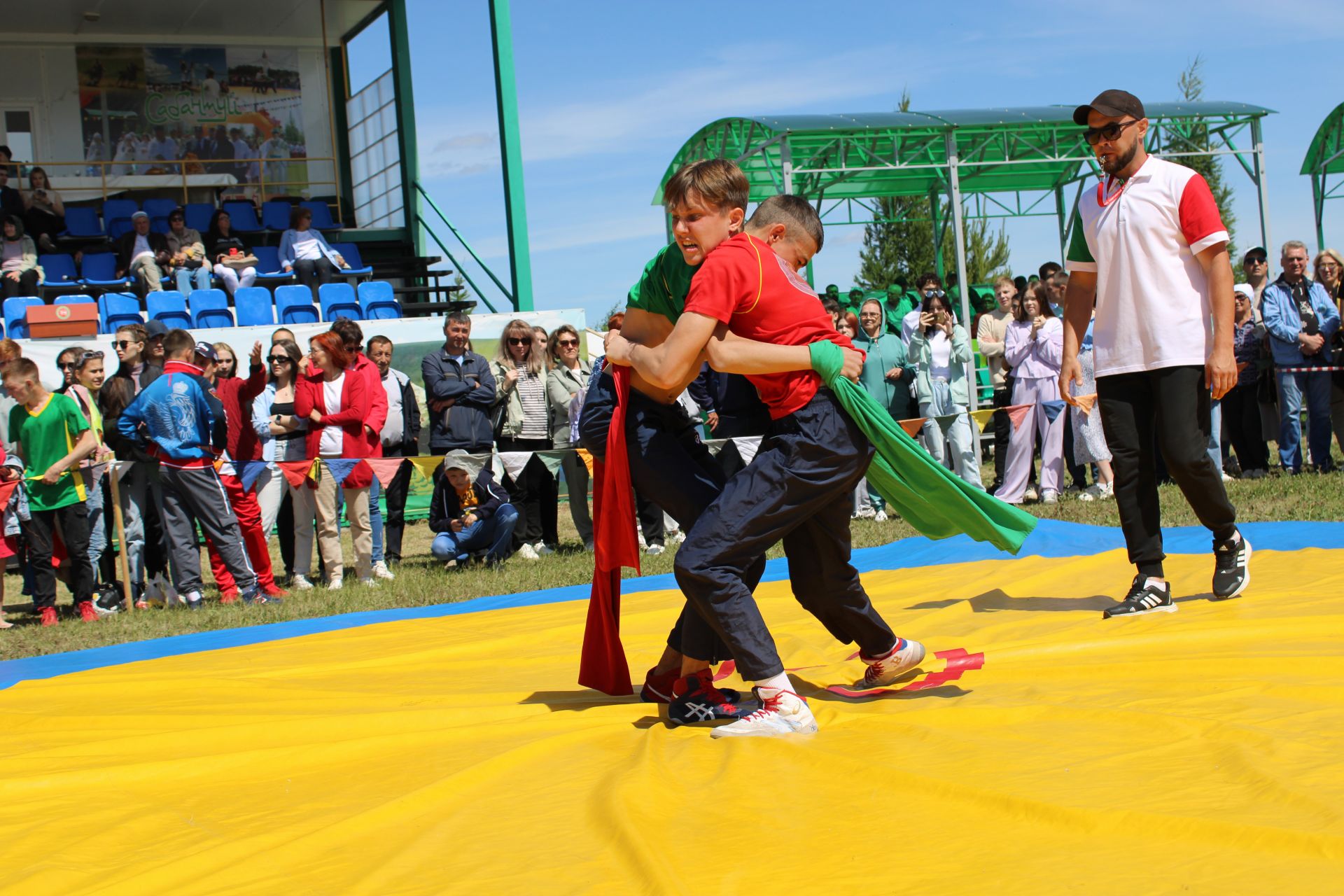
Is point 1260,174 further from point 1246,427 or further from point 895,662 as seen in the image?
point 895,662

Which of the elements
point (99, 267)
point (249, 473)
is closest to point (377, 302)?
point (99, 267)

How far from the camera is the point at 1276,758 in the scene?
2.77 meters

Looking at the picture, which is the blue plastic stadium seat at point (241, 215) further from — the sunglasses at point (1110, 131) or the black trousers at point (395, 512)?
the sunglasses at point (1110, 131)

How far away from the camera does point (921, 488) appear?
379 centimetres

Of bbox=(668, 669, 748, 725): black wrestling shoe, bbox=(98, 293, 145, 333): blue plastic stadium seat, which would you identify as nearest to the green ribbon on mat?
bbox=(668, 669, 748, 725): black wrestling shoe

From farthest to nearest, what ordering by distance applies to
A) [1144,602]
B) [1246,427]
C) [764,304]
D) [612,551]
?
[1246,427], [1144,602], [612,551], [764,304]

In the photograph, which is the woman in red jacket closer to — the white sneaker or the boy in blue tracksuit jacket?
the boy in blue tracksuit jacket

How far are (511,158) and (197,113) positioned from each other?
7.51 meters

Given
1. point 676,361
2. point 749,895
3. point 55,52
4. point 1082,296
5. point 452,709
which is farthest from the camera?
point 55,52

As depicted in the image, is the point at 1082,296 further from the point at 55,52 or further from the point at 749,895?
the point at 55,52

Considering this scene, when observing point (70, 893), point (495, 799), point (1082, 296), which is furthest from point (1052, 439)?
point (70, 893)

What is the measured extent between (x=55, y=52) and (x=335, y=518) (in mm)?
14659

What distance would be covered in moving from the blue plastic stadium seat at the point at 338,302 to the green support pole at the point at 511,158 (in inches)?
75.3

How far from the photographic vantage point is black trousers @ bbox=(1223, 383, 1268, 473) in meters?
10.5
